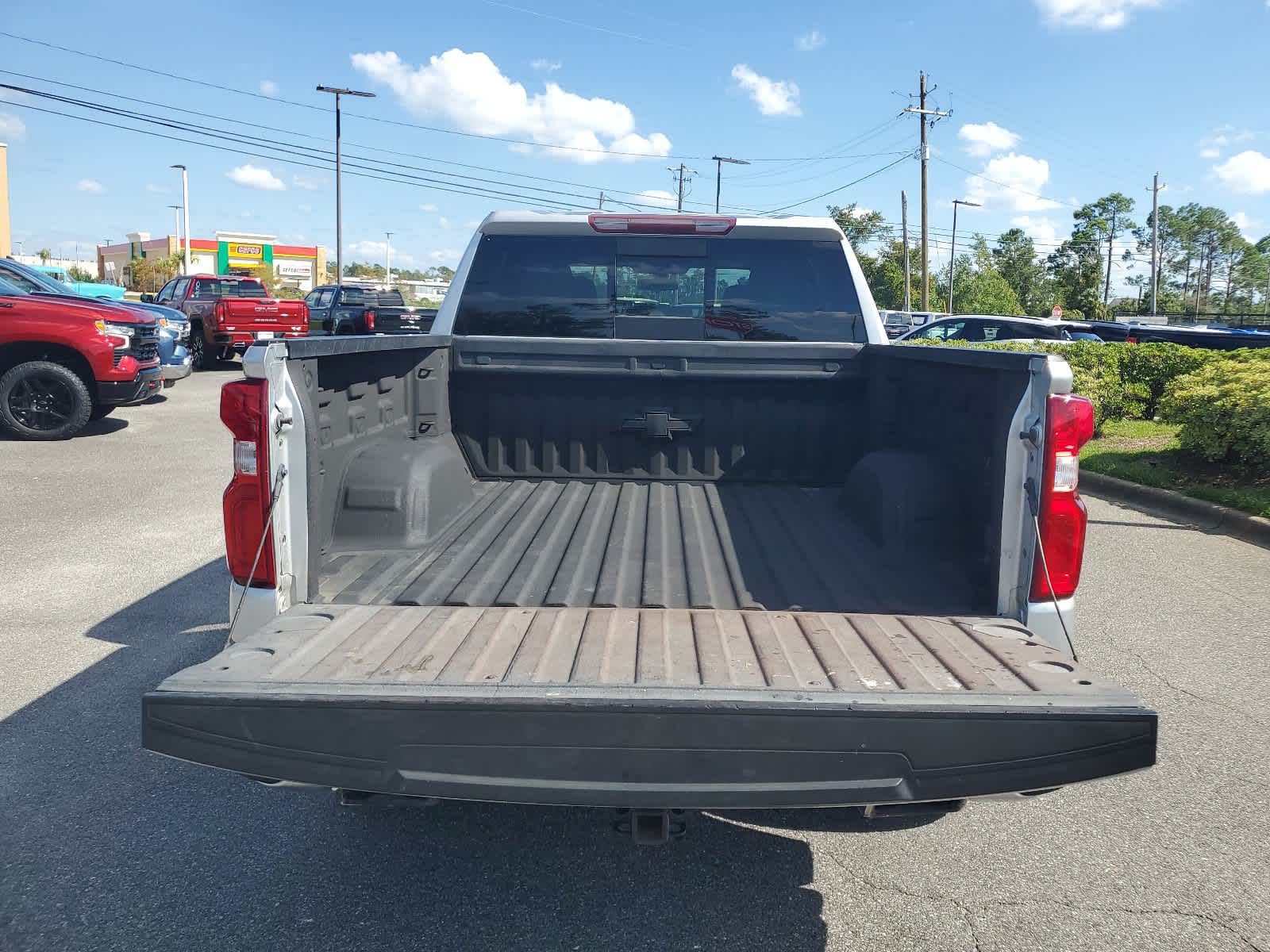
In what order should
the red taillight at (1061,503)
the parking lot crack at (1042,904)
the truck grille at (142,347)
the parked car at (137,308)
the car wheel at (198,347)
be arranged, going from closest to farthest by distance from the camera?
the red taillight at (1061,503) → the parking lot crack at (1042,904) → the truck grille at (142,347) → the parked car at (137,308) → the car wheel at (198,347)

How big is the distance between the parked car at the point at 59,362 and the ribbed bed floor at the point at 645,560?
366 inches

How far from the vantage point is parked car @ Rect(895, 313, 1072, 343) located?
2056cm

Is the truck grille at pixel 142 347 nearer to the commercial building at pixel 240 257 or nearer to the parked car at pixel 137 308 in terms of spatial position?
the parked car at pixel 137 308

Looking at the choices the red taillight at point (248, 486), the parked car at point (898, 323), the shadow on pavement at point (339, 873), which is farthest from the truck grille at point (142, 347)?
the parked car at point (898, 323)

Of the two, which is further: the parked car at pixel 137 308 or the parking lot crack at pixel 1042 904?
the parked car at pixel 137 308

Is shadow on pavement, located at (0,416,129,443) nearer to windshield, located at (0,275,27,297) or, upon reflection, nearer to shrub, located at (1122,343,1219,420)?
windshield, located at (0,275,27,297)

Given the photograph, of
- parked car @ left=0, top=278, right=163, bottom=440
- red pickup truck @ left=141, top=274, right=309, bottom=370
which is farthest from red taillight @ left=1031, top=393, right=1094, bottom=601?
red pickup truck @ left=141, top=274, right=309, bottom=370

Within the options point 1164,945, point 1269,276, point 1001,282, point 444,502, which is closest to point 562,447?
point 444,502

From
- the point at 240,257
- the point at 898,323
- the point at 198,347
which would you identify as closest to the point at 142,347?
the point at 198,347

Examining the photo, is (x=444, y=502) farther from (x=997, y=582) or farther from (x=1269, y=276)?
(x=1269, y=276)

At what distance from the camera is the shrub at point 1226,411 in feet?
30.5

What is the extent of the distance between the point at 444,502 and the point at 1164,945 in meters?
2.94

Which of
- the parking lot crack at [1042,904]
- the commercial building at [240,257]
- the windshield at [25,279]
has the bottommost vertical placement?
the parking lot crack at [1042,904]

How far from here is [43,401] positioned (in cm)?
1161
